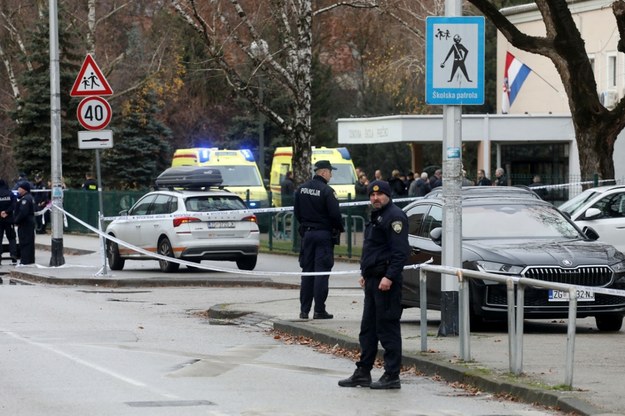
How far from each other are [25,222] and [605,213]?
11.7m

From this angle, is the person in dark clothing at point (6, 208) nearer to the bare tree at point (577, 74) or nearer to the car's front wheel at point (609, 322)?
the bare tree at point (577, 74)

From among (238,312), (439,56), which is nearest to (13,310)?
(238,312)

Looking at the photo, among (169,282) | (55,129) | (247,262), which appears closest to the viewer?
(169,282)

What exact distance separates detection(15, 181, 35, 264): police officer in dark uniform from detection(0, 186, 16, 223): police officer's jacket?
158mm

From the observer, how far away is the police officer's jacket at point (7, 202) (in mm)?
28016

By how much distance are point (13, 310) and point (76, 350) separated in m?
4.81

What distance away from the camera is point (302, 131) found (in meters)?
31.4

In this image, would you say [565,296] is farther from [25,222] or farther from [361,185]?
[361,185]

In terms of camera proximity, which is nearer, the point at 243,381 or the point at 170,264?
the point at 243,381

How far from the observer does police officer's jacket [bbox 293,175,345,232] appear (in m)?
16.2

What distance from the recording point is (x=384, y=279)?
1139 cm

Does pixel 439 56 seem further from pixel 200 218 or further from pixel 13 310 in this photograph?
Result: pixel 200 218

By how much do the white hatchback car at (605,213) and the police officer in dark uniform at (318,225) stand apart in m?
7.26

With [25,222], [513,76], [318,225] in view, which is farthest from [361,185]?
[318,225]
